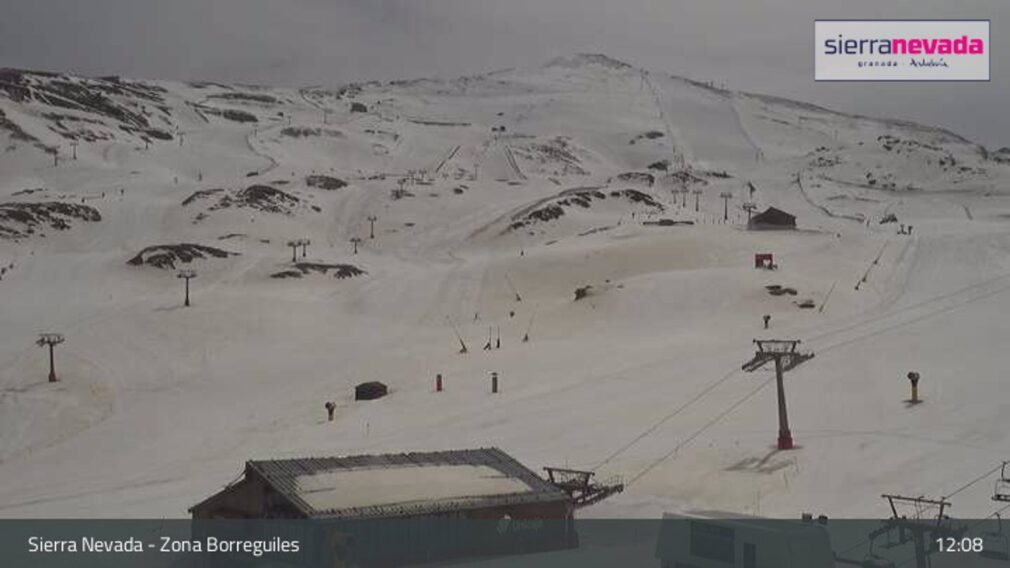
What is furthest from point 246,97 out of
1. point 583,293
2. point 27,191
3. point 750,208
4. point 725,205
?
point 583,293

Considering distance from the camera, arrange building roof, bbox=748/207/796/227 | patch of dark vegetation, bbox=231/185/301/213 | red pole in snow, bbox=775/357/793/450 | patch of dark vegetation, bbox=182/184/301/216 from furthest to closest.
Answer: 1. patch of dark vegetation, bbox=231/185/301/213
2. patch of dark vegetation, bbox=182/184/301/216
3. building roof, bbox=748/207/796/227
4. red pole in snow, bbox=775/357/793/450

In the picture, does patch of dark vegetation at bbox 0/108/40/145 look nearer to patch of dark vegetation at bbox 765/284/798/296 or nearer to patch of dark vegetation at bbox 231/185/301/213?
patch of dark vegetation at bbox 231/185/301/213

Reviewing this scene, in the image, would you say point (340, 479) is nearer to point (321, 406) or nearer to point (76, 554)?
point (76, 554)

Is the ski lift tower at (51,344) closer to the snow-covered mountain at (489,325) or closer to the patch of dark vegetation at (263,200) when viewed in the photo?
the snow-covered mountain at (489,325)

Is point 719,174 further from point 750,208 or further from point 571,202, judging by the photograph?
point 571,202

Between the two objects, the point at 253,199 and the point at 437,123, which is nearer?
the point at 253,199

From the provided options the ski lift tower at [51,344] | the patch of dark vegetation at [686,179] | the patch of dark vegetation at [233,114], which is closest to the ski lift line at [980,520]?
the ski lift tower at [51,344]

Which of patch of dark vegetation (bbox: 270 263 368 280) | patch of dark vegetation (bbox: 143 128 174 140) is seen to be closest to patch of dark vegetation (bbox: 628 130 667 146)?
patch of dark vegetation (bbox: 143 128 174 140)
